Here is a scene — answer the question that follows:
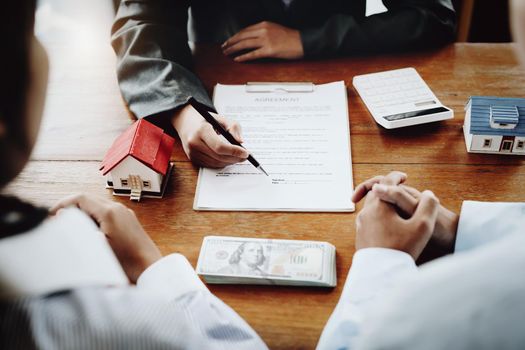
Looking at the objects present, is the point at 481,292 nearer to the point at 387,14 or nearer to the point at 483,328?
the point at 483,328

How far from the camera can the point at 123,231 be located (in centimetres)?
89

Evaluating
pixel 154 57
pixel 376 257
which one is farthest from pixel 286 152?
pixel 154 57

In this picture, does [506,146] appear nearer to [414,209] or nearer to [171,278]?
[414,209]

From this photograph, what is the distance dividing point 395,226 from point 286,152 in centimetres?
33

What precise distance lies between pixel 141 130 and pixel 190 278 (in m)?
0.36

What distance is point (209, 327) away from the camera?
76cm

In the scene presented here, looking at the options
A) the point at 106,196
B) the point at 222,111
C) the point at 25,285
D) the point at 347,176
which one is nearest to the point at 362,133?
the point at 347,176

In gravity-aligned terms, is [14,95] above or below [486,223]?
above

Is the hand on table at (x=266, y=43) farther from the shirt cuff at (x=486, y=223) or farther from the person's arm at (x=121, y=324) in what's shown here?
the person's arm at (x=121, y=324)

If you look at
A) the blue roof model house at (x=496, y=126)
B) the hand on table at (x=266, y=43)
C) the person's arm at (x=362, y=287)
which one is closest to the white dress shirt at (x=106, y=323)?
the person's arm at (x=362, y=287)

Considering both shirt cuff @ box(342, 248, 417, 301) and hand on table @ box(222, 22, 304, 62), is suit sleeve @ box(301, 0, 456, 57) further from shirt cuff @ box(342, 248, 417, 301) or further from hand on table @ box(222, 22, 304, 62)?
shirt cuff @ box(342, 248, 417, 301)

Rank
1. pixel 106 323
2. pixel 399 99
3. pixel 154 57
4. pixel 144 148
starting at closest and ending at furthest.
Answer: pixel 106 323
pixel 144 148
pixel 399 99
pixel 154 57

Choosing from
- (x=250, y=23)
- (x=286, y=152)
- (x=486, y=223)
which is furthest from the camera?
(x=250, y=23)

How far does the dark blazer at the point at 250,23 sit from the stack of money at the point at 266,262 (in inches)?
16.9
